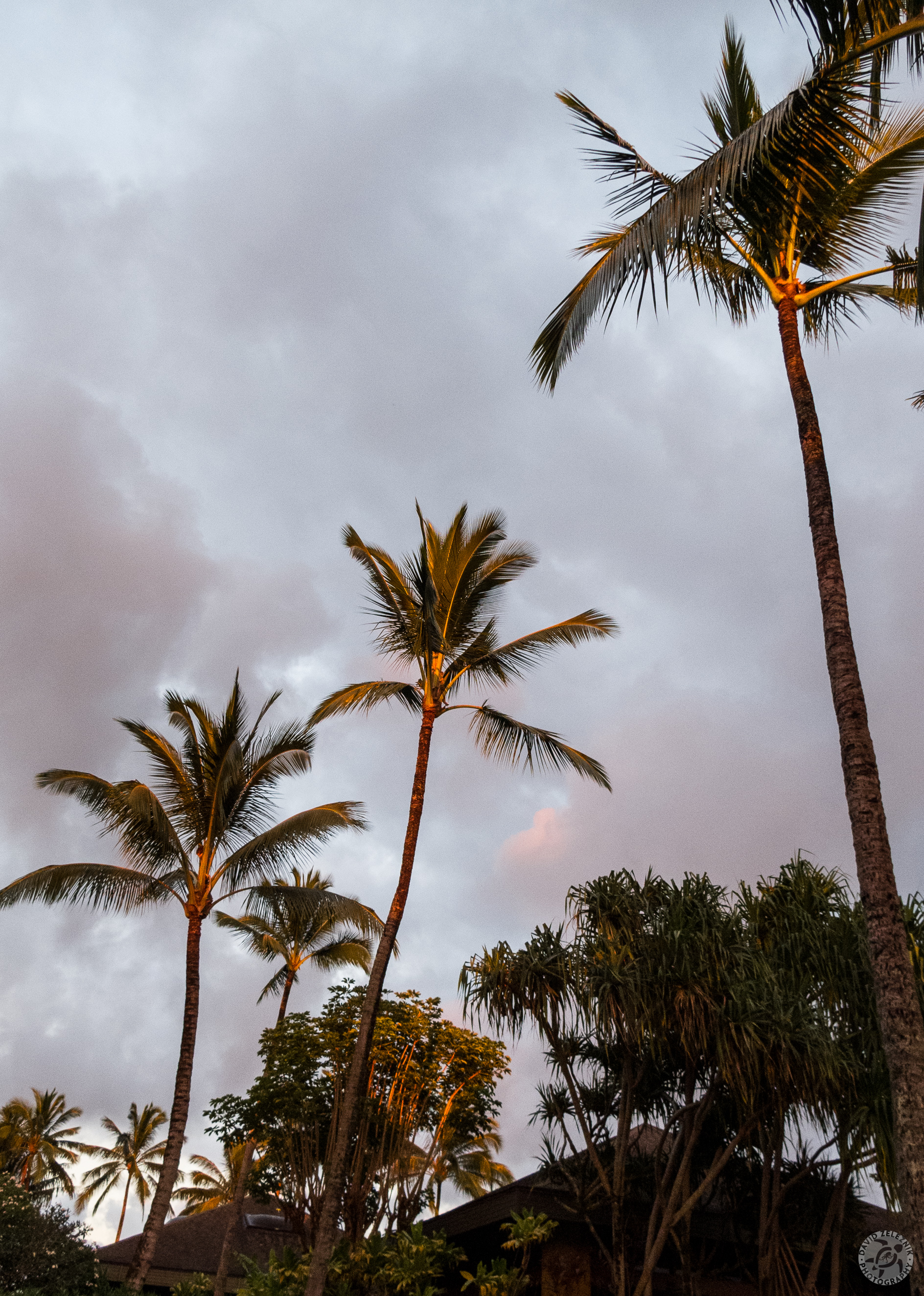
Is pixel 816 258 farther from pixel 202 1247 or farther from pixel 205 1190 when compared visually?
pixel 205 1190

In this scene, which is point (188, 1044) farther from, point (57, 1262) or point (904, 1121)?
point (904, 1121)

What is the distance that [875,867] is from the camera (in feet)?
27.4

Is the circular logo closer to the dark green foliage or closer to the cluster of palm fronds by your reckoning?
the cluster of palm fronds

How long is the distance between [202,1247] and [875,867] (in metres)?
19.6

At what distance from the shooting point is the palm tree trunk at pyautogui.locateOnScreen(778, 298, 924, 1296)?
744 centimetres

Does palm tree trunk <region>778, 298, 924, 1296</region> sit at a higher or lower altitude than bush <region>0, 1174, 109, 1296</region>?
higher

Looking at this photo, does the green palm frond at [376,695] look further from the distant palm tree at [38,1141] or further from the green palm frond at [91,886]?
the distant palm tree at [38,1141]

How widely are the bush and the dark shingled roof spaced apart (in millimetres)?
5457

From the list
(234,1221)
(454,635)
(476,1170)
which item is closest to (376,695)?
(454,635)

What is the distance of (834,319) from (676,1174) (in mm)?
10495

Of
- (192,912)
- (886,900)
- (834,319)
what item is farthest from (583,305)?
(192,912)

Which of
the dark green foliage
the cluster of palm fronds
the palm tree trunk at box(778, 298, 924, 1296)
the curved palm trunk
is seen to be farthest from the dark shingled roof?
the palm tree trunk at box(778, 298, 924, 1296)

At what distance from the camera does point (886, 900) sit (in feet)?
27.0

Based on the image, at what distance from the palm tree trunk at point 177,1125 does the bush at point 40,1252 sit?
0.55 meters
